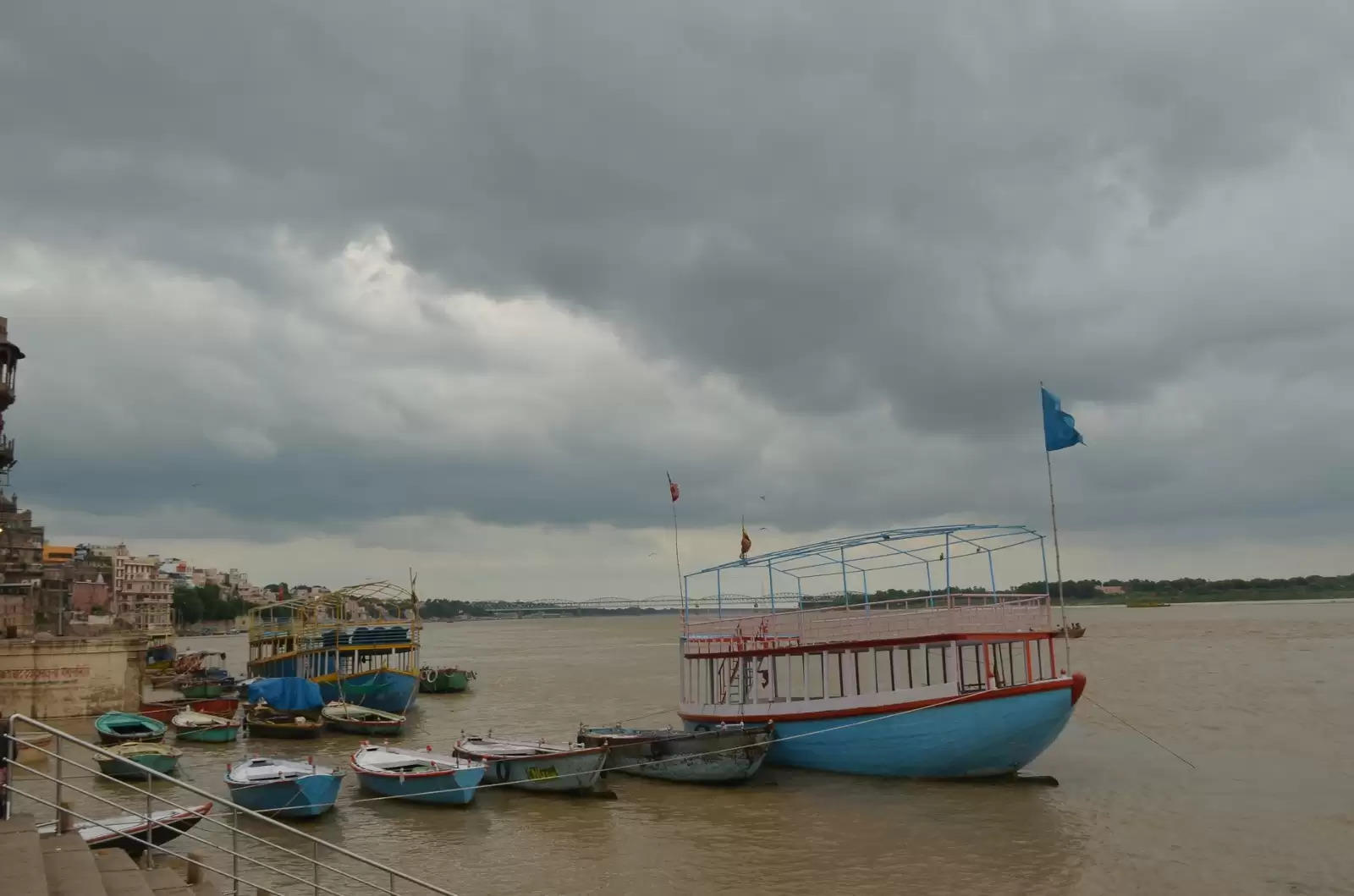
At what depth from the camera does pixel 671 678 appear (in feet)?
204

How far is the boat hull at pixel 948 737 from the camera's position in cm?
2247

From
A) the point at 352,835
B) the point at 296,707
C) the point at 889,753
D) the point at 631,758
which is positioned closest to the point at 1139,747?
the point at 889,753

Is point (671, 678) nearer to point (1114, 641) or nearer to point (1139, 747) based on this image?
point (1139, 747)

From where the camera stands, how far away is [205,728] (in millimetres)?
32969

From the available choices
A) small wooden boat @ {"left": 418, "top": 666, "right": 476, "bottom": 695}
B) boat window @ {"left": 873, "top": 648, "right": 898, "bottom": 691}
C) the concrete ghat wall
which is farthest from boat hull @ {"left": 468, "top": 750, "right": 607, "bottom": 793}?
small wooden boat @ {"left": 418, "top": 666, "right": 476, "bottom": 695}

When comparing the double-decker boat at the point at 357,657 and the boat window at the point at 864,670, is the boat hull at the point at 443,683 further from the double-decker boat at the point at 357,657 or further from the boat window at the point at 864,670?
the boat window at the point at 864,670

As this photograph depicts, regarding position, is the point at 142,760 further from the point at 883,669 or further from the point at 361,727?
the point at 883,669

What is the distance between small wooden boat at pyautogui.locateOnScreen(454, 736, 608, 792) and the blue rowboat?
4145 millimetres

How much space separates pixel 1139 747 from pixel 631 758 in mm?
16656


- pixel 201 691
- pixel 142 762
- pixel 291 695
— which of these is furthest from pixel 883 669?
pixel 201 691

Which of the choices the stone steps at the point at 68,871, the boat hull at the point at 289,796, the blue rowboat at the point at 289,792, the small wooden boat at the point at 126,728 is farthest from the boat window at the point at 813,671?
the small wooden boat at the point at 126,728

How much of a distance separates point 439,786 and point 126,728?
16633 mm

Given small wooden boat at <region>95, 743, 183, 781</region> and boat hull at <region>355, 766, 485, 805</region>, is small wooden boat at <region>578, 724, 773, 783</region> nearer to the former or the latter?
boat hull at <region>355, 766, 485, 805</region>

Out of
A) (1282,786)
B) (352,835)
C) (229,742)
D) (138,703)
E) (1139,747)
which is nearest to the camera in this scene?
(352,835)
